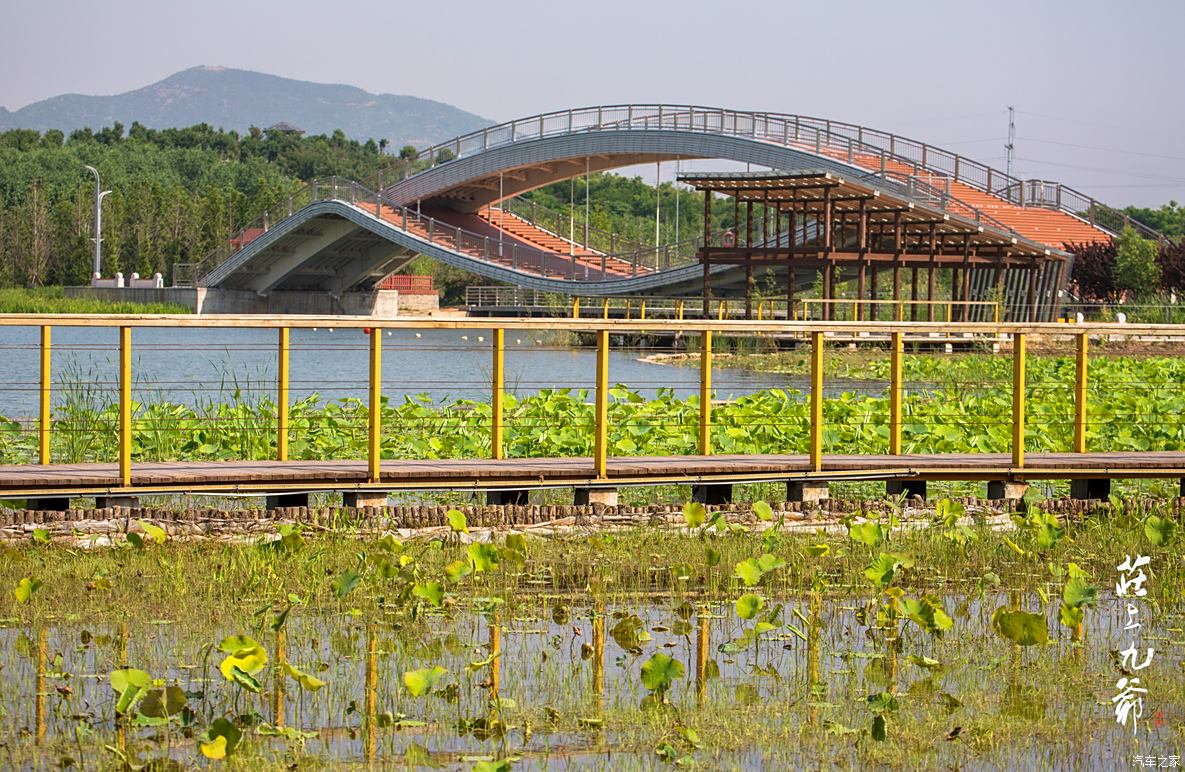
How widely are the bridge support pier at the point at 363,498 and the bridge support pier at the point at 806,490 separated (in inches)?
94.7

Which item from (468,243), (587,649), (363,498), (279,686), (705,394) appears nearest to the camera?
(279,686)

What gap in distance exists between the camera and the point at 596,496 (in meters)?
8.92

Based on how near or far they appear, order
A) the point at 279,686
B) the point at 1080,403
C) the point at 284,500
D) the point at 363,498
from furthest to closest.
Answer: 1. the point at 1080,403
2. the point at 284,500
3. the point at 363,498
4. the point at 279,686

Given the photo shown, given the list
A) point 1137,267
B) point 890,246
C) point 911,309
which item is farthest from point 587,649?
point 890,246

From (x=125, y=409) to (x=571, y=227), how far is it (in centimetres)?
4235

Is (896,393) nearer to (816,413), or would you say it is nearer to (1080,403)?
(816,413)

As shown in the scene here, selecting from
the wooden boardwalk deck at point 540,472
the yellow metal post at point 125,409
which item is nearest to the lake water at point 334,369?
the wooden boardwalk deck at point 540,472

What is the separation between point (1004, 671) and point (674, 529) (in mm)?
2987

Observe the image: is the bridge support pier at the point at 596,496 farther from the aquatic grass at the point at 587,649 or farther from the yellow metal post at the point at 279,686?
the yellow metal post at the point at 279,686

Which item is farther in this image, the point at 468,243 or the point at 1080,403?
the point at 468,243

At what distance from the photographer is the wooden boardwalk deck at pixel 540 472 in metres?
8.21

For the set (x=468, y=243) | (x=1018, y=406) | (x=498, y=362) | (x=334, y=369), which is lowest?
(x=1018, y=406)

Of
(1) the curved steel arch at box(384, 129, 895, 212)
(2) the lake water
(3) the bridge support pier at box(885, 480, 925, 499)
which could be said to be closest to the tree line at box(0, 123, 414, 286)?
(1) the curved steel arch at box(384, 129, 895, 212)

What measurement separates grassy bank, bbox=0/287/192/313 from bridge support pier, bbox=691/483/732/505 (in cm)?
4008
